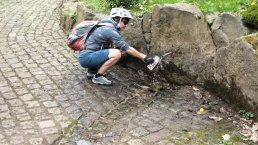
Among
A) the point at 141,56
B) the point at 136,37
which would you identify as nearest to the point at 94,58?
the point at 141,56

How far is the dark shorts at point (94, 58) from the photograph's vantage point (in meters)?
6.37

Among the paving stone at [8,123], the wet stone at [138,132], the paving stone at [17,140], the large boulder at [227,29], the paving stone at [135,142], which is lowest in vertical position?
the paving stone at [17,140]

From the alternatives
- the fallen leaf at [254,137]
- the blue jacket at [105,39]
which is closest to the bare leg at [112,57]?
the blue jacket at [105,39]

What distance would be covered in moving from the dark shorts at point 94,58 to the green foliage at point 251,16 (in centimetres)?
221

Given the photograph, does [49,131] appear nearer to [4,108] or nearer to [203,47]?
[4,108]

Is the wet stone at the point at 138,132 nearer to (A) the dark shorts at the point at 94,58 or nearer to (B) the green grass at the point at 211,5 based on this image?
(A) the dark shorts at the point at 94,58

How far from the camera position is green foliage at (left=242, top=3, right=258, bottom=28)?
5.82 m

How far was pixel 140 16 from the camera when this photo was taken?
6992mm

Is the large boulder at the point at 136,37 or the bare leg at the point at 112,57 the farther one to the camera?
the large boulder at the point at 136,37

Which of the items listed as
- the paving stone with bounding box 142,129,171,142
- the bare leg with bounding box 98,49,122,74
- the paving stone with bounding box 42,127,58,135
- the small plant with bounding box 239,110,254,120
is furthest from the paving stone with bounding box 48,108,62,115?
the small plant with bounding box 239,110,254,120

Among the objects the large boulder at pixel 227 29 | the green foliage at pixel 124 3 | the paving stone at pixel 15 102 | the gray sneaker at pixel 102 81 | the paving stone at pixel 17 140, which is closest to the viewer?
the paving stone at pixel 17 140

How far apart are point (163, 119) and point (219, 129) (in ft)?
2.53

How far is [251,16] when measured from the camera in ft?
19.2

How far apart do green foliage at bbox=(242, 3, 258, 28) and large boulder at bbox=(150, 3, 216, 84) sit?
2.07 feet
